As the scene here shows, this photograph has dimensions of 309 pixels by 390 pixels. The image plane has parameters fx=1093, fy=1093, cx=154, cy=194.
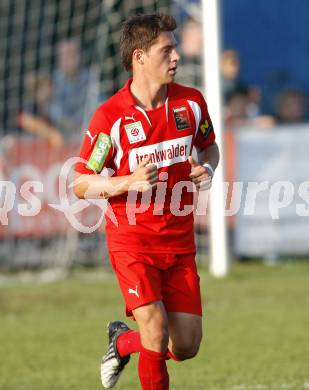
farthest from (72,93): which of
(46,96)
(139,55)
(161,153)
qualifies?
(161,153)

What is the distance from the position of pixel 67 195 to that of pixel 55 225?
0.64 metres

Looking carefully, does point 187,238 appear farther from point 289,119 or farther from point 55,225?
point 289,119

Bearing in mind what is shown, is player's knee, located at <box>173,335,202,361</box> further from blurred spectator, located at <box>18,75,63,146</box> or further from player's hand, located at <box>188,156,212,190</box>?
blurred spectator, located at <box>18,75,63,146</box>

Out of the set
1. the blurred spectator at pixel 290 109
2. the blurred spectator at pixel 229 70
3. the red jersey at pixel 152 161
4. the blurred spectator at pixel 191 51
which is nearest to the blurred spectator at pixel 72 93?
the blurred spectator at pixel 191 51

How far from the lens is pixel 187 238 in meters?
6.23

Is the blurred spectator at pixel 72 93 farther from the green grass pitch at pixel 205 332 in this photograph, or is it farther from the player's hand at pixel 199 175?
the player's hand at pixel 199 175

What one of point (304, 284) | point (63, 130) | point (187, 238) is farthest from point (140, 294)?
point (63, 130)

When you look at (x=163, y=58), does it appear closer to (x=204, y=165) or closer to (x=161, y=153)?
(x=161, y=153)

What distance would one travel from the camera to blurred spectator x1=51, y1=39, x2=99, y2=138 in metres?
14.3

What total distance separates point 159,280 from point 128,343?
2.31 feet

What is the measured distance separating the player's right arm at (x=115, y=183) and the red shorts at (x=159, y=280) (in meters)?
0.37

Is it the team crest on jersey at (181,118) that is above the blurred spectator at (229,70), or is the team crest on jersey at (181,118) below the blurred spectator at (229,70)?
below

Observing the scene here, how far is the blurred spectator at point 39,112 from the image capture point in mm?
14234

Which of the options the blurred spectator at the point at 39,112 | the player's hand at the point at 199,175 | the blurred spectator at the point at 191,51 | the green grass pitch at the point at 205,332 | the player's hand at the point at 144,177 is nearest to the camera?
the player's hand at the point at 144,177
